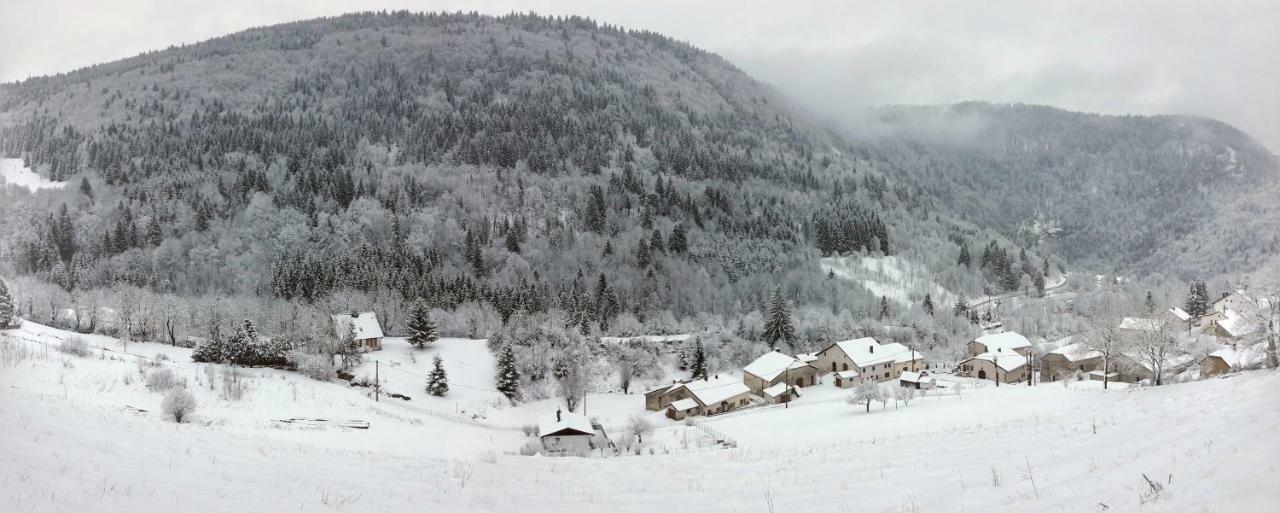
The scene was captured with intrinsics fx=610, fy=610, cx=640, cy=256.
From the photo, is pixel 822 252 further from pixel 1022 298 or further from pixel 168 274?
pixel 168 274

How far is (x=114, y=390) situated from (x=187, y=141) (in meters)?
121

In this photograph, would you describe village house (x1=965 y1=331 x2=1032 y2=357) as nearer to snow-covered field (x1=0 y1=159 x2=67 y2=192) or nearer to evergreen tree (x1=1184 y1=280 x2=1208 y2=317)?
evergreen tree (x1=1184 y1=280 x2=1208 y2=317)

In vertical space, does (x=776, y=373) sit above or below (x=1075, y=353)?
below

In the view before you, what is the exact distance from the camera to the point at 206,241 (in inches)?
3551

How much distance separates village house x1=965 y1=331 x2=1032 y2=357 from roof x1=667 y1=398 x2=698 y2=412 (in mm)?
31859

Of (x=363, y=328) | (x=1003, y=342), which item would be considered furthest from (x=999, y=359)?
(x=363, y=328)

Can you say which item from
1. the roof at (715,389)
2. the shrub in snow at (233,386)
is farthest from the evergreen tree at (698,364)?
the shrub in snow at (233,386)

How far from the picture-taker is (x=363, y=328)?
59375mm

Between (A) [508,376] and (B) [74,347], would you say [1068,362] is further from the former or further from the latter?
(B) [74,347]

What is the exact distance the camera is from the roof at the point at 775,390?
2109 inches

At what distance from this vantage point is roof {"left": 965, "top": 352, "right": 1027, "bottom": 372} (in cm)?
5491

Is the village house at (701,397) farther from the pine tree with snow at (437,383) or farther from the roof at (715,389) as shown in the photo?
the pine tree with snow at (437,383)

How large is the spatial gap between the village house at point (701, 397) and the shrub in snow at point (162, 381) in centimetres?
3187

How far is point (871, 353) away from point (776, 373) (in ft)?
36.4
